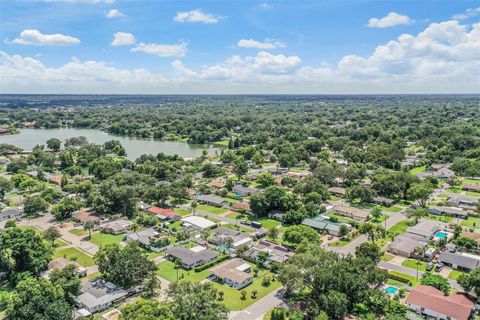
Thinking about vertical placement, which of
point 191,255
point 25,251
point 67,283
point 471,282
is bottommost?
point 191,255

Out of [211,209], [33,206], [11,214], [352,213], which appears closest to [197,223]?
[211,209]

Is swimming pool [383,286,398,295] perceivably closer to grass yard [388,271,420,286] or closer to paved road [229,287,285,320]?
grass yard [388,271,420,286]

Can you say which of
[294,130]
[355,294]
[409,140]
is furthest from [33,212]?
[409,140]

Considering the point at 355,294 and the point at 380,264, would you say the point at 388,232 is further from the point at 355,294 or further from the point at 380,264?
the point at 355,294

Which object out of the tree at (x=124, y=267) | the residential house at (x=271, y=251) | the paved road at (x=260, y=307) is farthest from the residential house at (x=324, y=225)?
the tree at (x=124, y=267)

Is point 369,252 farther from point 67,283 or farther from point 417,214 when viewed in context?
point 67,283

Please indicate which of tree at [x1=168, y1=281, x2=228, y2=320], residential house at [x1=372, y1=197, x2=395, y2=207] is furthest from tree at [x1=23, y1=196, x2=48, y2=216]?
residential house at [x1=372, y1=197, x2=395, y2=207]
